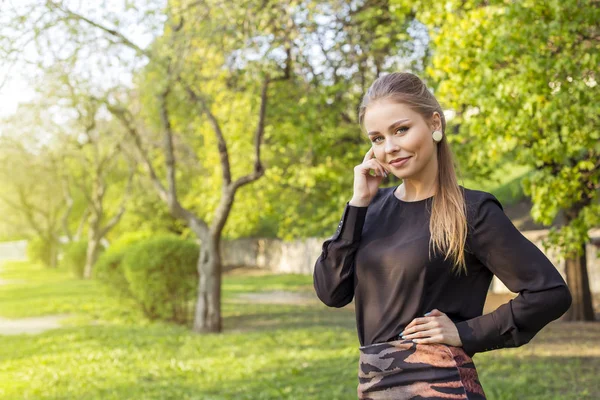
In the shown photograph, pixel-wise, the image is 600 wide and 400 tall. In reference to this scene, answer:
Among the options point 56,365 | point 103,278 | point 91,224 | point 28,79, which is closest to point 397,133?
point 56,365

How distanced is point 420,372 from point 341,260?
47 cm

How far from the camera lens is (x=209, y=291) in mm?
13461

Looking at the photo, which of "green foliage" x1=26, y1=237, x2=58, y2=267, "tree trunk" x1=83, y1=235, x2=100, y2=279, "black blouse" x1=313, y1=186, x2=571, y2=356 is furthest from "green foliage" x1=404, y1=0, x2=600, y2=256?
"green foliage" x1=26, y1=237, x2=58, y2=267

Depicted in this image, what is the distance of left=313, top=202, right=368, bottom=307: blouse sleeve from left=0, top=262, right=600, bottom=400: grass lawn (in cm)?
549

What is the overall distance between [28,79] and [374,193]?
10683 millimetres

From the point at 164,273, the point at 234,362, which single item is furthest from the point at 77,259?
the point at 234,362

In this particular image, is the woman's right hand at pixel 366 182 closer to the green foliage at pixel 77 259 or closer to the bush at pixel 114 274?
the bush at pixel 114 274

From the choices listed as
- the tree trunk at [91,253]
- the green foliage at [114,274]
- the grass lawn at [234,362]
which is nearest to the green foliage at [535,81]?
the grass lawn at [234,362]

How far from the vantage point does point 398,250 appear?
2.47 meters

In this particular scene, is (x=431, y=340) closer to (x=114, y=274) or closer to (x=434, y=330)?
(x=434, y=330)

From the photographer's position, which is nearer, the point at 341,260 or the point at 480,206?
the point at 480,206

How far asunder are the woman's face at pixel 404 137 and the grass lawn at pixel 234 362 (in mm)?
5727

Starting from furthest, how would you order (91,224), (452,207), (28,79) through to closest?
1. (91,224)
2. (28,79)
3. (452,207)

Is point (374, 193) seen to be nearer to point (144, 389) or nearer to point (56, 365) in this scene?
point (144, 389)
